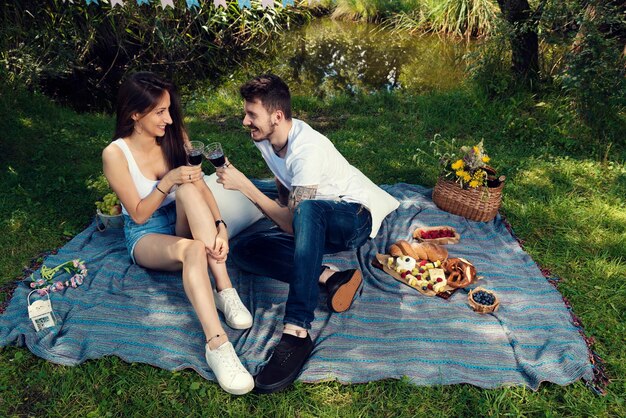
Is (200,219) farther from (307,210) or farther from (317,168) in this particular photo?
(317,168)

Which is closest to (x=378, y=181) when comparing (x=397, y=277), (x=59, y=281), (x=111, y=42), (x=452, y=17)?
(x=397, y=277)

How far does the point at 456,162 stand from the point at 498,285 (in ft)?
3.84

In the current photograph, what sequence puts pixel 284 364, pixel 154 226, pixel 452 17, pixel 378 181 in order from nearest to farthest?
pixel 284 364 < pixel 154 226 < pixel 378 181 < pixel 452 17

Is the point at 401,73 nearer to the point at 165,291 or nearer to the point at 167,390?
the point at 165,291

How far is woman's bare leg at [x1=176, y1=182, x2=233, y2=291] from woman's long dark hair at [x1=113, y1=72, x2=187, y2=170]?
45cm

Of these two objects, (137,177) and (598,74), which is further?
(598,74)

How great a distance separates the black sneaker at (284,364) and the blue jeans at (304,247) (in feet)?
0.36

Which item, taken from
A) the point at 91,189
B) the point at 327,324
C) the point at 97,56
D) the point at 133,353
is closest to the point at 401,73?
the point at 97,56

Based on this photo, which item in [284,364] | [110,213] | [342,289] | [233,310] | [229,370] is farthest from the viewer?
[110,213]

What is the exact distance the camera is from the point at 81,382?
116 inches

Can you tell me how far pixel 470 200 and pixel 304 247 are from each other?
2.00m

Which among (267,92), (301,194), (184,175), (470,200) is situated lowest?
(470,200)

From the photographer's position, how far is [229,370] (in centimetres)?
284

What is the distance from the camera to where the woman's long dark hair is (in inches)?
127
